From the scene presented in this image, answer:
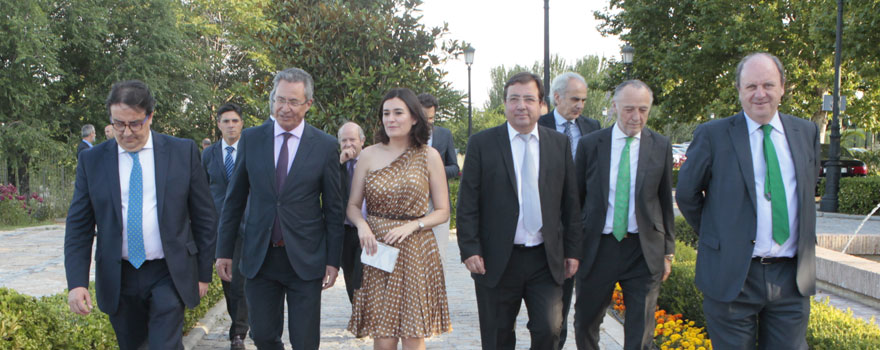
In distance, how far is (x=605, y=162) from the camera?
4734 millimetres

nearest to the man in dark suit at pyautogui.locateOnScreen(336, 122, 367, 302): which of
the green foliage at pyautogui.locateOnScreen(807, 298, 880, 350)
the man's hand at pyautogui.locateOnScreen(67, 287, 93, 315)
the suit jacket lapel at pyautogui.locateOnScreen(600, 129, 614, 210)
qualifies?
the suit jacket lapel at pyautogui.locateOnScreen(600, 129, 614, 210)

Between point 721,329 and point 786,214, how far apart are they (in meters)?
0.67

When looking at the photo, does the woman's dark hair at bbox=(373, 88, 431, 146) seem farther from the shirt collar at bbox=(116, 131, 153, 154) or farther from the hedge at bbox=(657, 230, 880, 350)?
the hedge at bbox=(657, 230, 880, 350)

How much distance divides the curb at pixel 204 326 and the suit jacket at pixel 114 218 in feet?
7.10

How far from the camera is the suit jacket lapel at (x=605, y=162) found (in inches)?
184

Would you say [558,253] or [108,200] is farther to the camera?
[558,253]

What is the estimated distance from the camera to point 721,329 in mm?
3639

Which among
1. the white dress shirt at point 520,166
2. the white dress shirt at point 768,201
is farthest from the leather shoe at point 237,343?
the white dress shirt at point 768,201

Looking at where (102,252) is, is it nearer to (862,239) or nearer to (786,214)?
(786,214)

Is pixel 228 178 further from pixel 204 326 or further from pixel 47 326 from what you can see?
pixel 47 326

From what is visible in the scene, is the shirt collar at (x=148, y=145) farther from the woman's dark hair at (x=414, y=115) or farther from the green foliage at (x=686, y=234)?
the green foliage at (x=686, y=234)

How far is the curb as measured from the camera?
6.09m

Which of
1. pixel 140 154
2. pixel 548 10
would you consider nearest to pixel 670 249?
pixel 140 154

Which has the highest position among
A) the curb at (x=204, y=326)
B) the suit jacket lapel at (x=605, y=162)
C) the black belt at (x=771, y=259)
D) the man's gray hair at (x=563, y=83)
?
the man's gray hair at (x=563, y=83)
